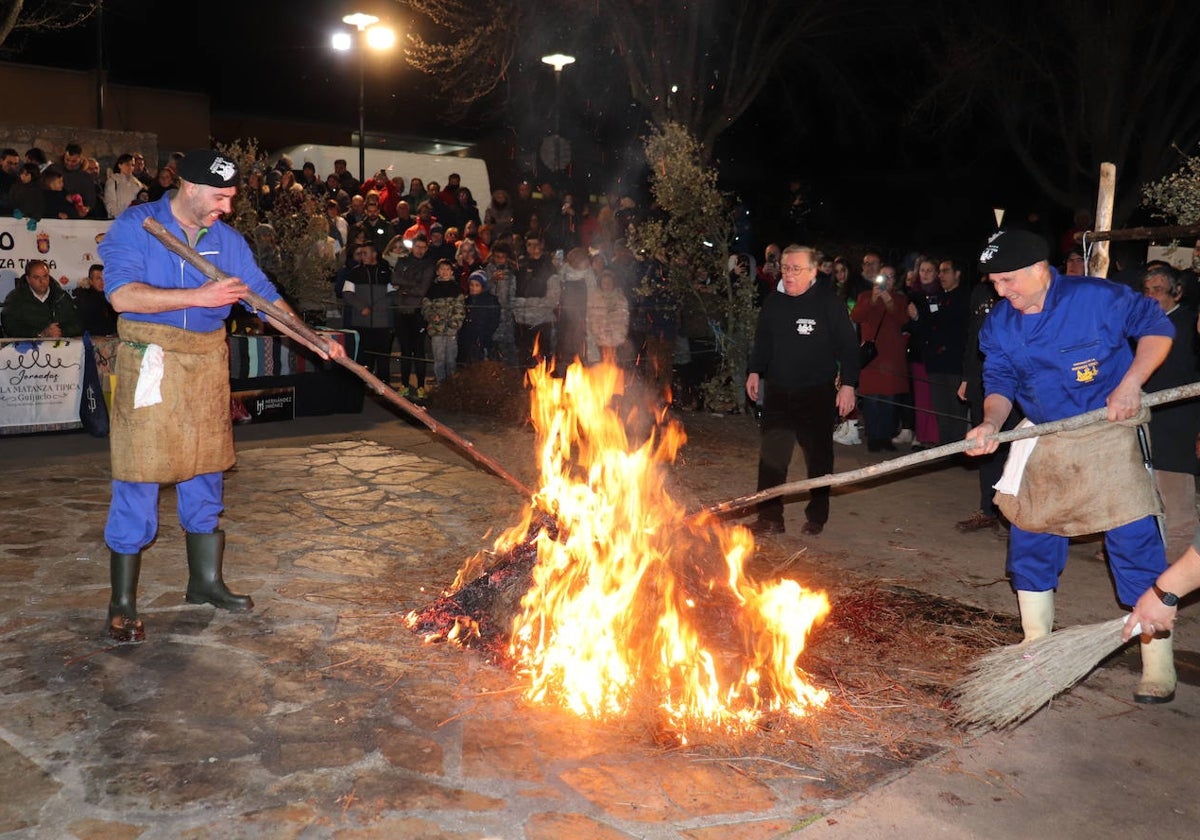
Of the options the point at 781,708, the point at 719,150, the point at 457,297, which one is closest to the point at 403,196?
the point at 457,297

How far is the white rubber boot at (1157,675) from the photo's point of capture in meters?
4.69

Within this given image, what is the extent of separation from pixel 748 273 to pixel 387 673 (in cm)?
872

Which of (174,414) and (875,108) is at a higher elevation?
(875,108)

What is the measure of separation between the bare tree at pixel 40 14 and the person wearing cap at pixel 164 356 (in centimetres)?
1684

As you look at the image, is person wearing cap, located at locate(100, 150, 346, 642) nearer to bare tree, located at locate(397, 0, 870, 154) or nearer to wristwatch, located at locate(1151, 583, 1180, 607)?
wristwatch, located at locate(1151, 583, 1180, 607)

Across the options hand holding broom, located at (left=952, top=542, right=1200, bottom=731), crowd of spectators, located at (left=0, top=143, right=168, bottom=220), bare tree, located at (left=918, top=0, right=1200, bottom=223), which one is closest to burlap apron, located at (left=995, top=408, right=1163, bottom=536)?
hand holding broom, located at (left=952, top=542, right=1200, bottom=731)

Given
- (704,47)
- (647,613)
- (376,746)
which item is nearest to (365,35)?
(704,47)

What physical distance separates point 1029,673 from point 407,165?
1868 cm

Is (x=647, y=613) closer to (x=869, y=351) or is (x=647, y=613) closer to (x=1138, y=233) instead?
(x=1138, y=233)

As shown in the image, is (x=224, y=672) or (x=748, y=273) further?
(x=748, y=273)

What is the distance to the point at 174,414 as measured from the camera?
16.8 feet

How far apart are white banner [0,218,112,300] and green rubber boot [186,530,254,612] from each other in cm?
833

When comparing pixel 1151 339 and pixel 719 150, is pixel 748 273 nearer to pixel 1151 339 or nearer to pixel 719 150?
pixel 1151 339

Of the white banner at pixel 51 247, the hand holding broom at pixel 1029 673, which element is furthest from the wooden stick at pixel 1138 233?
the white banner at pixel 51 247
